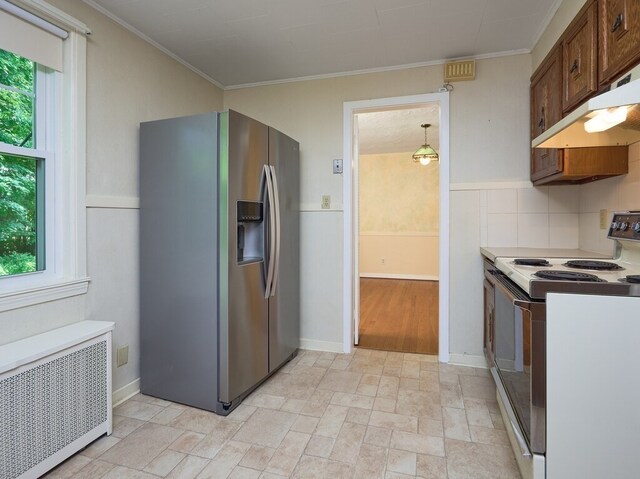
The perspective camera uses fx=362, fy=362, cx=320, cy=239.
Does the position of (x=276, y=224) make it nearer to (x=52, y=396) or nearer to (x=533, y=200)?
(x=52, y=396)

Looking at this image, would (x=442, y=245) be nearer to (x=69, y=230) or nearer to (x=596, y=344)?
(x=596, y=344)

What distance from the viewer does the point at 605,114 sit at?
1313mm

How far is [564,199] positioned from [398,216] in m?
4.40

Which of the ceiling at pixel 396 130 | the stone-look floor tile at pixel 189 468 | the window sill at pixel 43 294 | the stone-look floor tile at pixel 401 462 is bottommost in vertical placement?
the stone-look floor tile at pixel 189 468

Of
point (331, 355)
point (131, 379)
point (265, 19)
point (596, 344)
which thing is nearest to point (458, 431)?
point (596, 344)

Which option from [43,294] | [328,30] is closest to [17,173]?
[43,294]

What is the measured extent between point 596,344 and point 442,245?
166 cm

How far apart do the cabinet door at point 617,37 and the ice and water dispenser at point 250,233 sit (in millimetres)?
1894

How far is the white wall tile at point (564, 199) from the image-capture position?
8.48 feet

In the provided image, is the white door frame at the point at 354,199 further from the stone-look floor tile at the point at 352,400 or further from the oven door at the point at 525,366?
the oven door at the point at 525,366

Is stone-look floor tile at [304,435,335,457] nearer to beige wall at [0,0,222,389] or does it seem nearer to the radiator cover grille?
the radiator cover grille

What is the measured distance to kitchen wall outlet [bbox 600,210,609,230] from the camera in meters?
2.11

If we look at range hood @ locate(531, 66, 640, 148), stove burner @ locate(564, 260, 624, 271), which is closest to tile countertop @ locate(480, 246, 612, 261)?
stove burner @ locate(564, 260, 624, 271)

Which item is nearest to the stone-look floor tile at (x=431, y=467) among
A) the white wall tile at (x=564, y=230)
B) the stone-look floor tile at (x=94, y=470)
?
the stone-look floor tile at (x=94, y=470)
